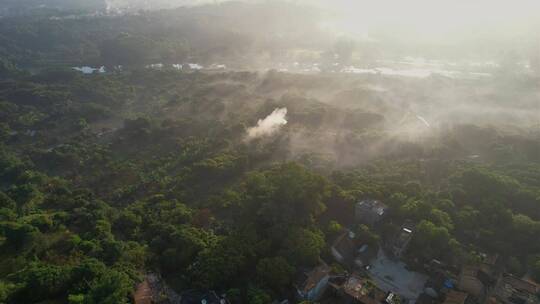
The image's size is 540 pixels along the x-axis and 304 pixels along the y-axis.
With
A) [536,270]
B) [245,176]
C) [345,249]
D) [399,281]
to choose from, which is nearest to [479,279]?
[536,270]

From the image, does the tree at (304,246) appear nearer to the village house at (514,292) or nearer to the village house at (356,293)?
the village house at (356,293)

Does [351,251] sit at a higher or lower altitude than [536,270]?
lower

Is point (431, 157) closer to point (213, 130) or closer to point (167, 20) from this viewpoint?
point (213, 130)

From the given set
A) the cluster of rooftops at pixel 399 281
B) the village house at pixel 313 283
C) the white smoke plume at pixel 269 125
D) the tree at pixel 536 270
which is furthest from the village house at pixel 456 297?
the white smoke plume at pixel 269 125

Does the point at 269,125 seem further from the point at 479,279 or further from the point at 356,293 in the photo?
the point at 479,279

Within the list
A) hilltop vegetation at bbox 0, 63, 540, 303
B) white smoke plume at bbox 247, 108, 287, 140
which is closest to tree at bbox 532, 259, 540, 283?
hilltop vegetation at bbox 0, 63, 540, 303

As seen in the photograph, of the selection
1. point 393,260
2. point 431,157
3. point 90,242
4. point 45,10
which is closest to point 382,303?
point 393,260
